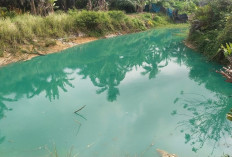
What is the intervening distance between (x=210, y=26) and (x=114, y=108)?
8.56 m

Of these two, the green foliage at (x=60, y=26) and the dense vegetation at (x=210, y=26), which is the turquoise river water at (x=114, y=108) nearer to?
the dense vegetation at (x=210, y=26)

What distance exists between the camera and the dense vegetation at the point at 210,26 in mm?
10578

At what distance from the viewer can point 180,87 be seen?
26.0ft

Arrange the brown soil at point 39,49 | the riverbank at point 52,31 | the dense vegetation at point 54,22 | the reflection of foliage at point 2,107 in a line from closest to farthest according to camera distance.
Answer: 1. the reflection of foliage at point 2,107
2. the brown soil at point 39,49
3. the riverbank at point 52,31
4. the dense vegetation at point 54,22

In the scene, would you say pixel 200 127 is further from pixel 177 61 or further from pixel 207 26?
pixel 207 26

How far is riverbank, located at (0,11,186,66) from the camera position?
11.7m

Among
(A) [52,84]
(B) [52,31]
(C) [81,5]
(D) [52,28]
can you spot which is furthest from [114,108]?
(C) [81,5]

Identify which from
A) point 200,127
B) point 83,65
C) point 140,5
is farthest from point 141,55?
point 140,5

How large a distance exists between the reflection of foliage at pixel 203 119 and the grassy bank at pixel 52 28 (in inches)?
358

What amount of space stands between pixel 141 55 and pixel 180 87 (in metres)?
5.79

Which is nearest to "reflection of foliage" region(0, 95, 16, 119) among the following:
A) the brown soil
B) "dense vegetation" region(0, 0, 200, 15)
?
the brown soil

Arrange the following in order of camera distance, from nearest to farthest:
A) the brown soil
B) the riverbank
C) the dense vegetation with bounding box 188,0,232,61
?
1. the dense vegetation with bounding box 188,0,232,61
2. the brown soil
3. the riverbank

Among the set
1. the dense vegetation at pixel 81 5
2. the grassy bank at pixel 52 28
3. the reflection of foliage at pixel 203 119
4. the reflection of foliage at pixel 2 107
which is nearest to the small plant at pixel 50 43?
the grassy bank at pixel 52 28

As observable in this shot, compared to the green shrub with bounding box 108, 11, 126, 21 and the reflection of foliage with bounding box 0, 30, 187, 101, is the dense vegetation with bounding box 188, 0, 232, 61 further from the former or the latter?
the green shrub with bounding box 108, 11, 126, 21
